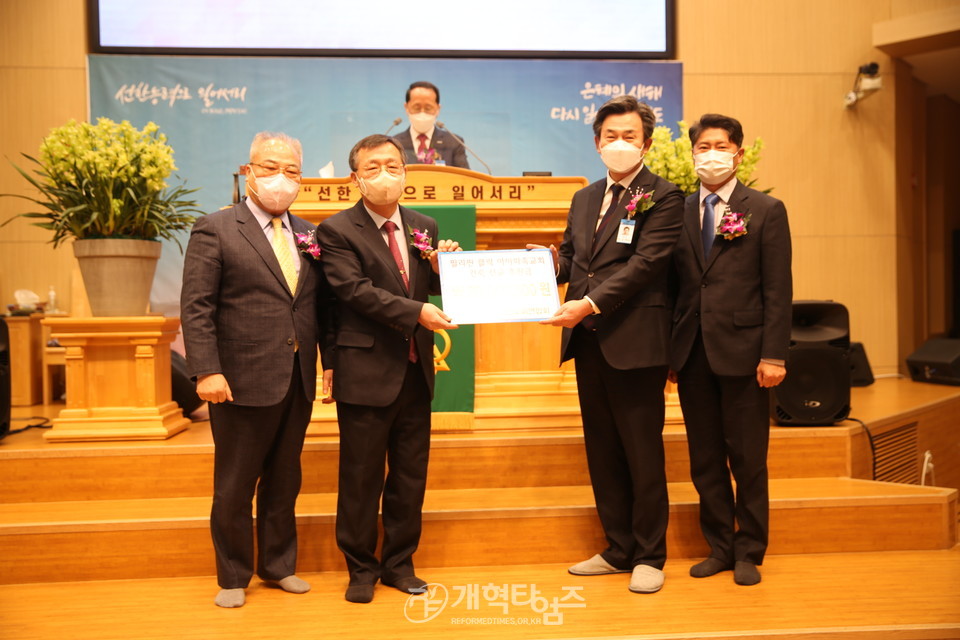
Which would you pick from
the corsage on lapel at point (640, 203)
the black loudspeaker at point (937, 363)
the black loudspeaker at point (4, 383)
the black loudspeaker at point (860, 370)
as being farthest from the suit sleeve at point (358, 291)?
the black loudspeaker at point (937, 363)

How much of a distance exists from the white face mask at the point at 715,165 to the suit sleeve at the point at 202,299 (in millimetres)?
1634

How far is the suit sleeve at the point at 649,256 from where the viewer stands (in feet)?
8.20

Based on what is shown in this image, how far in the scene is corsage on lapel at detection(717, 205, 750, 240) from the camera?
259cm

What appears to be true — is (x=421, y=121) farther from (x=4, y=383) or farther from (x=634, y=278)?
(x=4, y=383)

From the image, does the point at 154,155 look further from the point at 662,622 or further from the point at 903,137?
the point at 903,137

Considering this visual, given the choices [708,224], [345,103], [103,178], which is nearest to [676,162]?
[708,224]

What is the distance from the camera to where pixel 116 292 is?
11.8ft

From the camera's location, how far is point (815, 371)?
371 cm

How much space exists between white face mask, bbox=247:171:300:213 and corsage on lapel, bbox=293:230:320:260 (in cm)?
13

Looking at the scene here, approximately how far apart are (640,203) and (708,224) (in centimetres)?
31

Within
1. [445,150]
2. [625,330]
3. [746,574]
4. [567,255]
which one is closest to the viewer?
[625,330]

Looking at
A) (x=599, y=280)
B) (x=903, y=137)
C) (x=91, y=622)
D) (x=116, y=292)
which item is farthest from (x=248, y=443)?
(x=903, y=137)

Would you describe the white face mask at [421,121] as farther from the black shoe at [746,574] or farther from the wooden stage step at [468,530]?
the black shoe at [746,574]

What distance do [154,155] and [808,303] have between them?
3289mm
